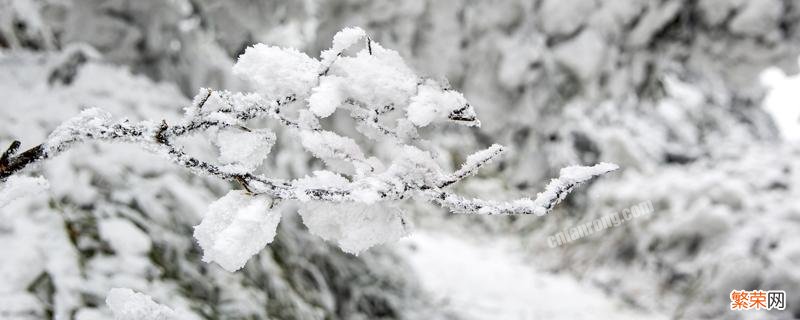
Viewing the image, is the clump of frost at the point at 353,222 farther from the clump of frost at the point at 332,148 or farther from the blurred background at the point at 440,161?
the blurred background at the point at 440,161

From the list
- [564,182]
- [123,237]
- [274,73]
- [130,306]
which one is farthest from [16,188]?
[123,237]

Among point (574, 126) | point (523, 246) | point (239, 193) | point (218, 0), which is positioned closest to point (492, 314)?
point (218, 0)

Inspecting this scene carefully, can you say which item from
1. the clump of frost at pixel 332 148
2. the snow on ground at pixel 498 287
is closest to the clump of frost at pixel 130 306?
the clump of frost at pixel 332 148

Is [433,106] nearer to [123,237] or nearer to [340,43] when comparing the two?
[340,43]

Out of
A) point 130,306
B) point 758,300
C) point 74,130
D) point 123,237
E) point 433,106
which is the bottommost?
point 130,306

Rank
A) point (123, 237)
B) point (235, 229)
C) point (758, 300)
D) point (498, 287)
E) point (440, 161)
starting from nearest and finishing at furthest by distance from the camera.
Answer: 1. point (235, 229)
2. point (440, 161)
3. point (123, 237)
4. point (758, 300)
5. point (498, 287)

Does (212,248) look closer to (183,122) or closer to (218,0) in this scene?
(183,122)
